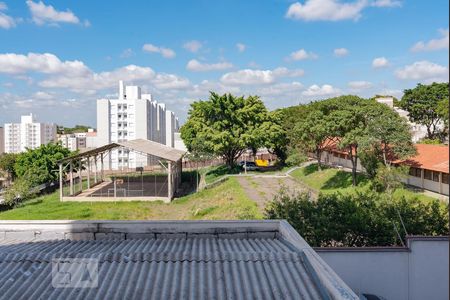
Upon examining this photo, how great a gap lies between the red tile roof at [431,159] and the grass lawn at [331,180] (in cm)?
157

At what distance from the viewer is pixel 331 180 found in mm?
27891

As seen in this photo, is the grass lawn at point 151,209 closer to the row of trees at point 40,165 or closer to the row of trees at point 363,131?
the row of trees at point 363,131

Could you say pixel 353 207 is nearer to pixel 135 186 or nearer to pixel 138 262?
pixel 138 262

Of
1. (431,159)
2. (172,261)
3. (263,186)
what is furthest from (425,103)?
(172,261)

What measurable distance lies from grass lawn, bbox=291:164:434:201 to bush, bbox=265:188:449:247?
1026 cm

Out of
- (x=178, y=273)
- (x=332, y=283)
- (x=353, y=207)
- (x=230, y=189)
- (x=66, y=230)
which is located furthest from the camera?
(x=230, y=189)

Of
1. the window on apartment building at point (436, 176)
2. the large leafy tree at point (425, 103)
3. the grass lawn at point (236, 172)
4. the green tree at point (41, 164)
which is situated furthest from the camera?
the large leafy tree at point (425, 103)

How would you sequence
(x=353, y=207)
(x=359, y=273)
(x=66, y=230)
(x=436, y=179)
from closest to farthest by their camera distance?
(x=66, y=230) → (x=359, y=273) → (x=353, y=207) → (x=436, y=179)

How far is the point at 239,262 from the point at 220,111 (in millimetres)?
30379

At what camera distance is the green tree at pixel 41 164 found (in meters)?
33.9

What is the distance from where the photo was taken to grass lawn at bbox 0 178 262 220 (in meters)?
20.1

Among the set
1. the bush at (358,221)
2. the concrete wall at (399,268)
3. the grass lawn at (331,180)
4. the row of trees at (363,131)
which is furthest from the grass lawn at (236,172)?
the concrete wall at (399,268)

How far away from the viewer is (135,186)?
2972 centimetres

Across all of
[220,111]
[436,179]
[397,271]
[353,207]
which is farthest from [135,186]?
[397,271]
